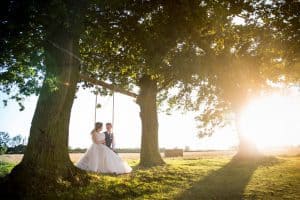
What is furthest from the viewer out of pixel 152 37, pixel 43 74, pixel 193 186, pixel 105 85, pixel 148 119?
pixel 148 119

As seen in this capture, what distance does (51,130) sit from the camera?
36.9 ft

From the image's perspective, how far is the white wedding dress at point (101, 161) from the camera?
15.6 metres

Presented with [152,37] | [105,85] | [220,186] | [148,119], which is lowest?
[220,186]

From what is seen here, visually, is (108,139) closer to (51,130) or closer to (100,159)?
(100,159)

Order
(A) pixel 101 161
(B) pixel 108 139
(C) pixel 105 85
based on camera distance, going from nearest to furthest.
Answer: (A) pixel 101 161, (B) pixel 108 139, (C) pixel 105 85

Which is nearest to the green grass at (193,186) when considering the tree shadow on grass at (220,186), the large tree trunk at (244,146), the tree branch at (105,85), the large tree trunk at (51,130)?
the tree shadow on grass at (220,186)

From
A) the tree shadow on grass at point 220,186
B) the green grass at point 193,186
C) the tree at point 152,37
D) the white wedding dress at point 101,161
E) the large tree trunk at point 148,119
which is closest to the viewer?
the green grass at point 193,186

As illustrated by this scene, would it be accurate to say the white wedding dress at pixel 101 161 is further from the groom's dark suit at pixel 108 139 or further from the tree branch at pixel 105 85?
the tree branch at pixel 105 85

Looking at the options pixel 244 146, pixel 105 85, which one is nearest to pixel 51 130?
pixel 105 85

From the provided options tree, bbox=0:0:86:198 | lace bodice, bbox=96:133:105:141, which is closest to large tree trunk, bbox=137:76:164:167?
lace bodice, bbox=96:133:105:141

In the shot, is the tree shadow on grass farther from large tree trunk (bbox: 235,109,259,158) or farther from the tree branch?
the tree branch

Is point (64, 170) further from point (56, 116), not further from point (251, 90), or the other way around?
point (251, 90)

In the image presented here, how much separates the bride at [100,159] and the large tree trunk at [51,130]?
400cm

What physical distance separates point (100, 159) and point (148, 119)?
8185 mm
